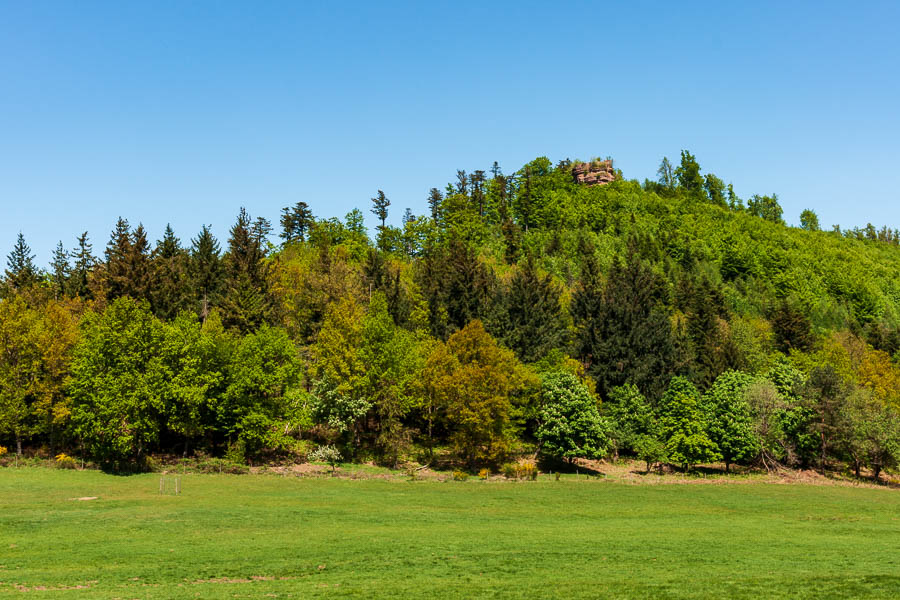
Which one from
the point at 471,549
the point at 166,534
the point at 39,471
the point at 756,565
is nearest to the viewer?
the point at 756,565

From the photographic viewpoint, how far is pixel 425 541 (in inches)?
1304

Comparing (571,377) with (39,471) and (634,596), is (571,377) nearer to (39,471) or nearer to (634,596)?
(634,596)

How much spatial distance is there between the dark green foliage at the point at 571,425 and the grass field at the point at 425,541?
1004cm

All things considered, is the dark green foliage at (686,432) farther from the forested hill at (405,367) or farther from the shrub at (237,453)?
the shrub at (237,453)

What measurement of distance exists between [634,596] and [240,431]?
49544 millimetres

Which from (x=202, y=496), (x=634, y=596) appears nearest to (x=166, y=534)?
(x=202, y=496)

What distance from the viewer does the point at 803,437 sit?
69062mm

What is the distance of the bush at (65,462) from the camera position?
2281 inches

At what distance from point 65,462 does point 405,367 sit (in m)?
33.3

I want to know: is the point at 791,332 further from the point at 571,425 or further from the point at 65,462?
the point at 65,462

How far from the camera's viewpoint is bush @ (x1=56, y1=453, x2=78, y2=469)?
57.9m

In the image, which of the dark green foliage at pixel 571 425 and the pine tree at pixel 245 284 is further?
the pine tree at pixel 245 284

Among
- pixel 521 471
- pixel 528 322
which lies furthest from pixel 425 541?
pixel 528 322

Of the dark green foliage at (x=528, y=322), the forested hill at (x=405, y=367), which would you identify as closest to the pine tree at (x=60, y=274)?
the forested hill at (x=405, y=367)
